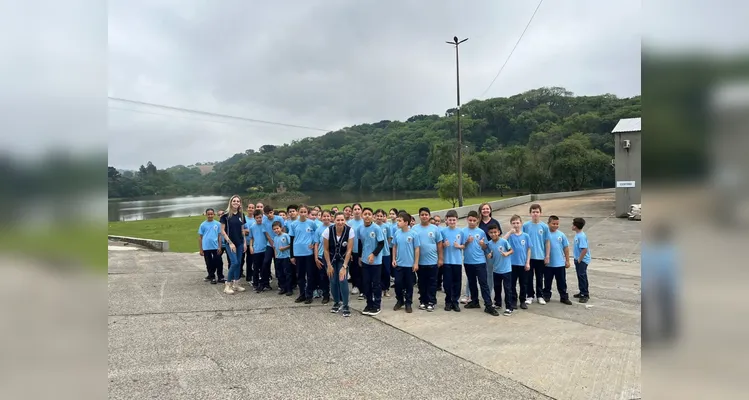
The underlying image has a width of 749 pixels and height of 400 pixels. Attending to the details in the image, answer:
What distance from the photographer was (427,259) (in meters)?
6.87

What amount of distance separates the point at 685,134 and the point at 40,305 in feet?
4.99

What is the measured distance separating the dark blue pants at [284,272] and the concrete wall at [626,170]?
18549mm

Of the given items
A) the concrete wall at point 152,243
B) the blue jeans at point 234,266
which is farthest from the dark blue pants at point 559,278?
the concrete wall at point 152,243

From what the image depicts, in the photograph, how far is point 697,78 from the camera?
41.9 inches

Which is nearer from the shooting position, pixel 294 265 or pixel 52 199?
pixel 52 199

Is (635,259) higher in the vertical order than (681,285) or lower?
lower

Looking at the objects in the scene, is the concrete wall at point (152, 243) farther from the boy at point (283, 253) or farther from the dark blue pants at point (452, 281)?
the dark blue pants at point (452, 281)

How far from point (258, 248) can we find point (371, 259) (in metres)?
2.81

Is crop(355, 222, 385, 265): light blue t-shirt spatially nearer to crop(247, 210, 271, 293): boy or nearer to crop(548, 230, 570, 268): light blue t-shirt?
crop(247, 210, 271, 293): boy

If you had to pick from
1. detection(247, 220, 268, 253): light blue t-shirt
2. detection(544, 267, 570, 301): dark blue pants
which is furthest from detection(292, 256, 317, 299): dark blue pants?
detection(544, 267, 570, 301): dark blue pants

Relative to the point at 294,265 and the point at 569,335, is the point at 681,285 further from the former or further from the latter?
the point at 294,265

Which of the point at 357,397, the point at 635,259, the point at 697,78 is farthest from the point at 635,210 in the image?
the point at 697,78

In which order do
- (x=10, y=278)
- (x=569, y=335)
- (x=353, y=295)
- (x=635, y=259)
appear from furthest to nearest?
1. (x=635, y=259)
2. (x=353, y=295)
3. (x=569, y=335)
4. (x=10, y=278)

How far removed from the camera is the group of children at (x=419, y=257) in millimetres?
6711
